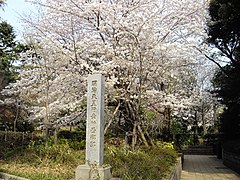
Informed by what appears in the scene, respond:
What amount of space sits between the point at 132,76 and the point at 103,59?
1134mm

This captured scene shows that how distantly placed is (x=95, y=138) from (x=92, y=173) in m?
0.66

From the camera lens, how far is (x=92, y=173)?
5691 mm

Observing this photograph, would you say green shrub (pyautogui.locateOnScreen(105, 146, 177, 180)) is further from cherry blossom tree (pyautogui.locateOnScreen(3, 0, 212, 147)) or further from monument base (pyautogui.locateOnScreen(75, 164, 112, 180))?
cherry blossom tree (pyautogui.locateOnScreen(3, 0, 212, 147))

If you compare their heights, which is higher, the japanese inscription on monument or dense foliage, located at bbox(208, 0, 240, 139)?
dense foliage, located at bbox(208, 0, 240, 139)

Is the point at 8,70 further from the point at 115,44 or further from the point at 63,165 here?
the point at 63,165

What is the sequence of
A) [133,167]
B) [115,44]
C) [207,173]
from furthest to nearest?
1. [207,173]
2. [115,44]
3. [133,167]

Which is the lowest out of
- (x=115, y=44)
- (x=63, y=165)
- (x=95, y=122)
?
(x=63, y=165)

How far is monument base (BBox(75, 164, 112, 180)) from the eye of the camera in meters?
5.66

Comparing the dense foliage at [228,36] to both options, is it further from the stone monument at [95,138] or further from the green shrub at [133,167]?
the stone monument at [95,138]

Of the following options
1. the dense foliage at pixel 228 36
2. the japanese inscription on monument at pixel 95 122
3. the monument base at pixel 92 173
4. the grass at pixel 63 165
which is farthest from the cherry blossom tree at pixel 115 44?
the monument base at pixel 92 173

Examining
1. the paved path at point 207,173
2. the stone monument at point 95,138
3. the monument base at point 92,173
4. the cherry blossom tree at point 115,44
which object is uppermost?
the cherry blossom tree at point 115,44

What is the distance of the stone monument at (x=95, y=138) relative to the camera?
573 cm

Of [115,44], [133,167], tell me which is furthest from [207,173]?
[133,167]

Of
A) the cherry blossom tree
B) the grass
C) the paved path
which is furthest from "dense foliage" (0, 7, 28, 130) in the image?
the paved path
